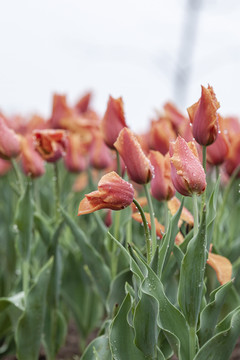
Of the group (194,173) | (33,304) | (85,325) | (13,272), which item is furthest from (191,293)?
(13,272)

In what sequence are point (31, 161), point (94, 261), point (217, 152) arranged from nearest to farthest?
1. point (217, 152)
2. point (94, 261)
3. point (31, 161)

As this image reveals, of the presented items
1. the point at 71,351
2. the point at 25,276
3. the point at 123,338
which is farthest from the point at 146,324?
the point at 71,351

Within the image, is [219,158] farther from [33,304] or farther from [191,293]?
[33,304]

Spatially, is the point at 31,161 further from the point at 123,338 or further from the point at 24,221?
the point at 123,338

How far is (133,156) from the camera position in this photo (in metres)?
0.88

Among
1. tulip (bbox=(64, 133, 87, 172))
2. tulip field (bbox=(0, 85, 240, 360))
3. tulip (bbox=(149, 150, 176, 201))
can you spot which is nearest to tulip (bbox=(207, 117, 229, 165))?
tulip field (bbox=(0, 85, 240, 360))

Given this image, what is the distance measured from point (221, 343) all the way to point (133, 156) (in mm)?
318

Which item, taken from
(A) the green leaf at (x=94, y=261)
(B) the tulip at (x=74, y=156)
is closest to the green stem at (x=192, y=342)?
(A) the green leaf at (x=94, y=261)

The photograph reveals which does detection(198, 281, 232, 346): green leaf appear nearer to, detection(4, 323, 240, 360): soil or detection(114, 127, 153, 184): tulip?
detection(114, 127, 153, 184): tulip

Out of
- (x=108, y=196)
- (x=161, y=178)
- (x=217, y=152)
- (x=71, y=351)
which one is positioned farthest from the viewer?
(x=71, y=351)

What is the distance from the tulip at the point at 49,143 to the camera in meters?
1.20

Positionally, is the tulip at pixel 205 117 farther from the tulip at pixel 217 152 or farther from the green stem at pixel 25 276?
the green stem at pixel 25 276

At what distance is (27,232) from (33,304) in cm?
15

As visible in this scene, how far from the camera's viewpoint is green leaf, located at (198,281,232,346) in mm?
882
